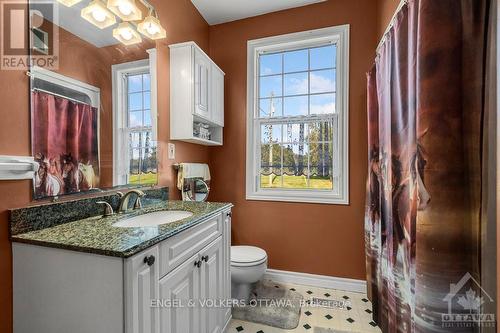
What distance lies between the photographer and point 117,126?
1378 mm

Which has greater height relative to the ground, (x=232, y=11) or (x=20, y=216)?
(x=232, y=11)

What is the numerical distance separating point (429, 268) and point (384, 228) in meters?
0.64

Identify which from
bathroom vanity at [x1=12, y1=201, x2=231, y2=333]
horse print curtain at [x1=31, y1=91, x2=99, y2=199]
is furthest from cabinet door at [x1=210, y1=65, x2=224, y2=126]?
bathroom vanity at [x1=12, y1=201, x2=231, y2=333]

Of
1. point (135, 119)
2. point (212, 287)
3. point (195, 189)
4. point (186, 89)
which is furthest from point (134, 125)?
point (212, 287)

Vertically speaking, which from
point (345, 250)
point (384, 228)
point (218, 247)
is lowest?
point (345, 250)

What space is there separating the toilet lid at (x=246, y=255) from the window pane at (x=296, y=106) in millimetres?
1408

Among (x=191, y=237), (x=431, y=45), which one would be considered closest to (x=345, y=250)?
(x=191, y=237)

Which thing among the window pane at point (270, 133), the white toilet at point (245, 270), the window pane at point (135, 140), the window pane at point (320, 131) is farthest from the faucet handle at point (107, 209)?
the window pane at point (320, 131)

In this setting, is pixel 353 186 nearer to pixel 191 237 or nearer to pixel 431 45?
pixel 431 45

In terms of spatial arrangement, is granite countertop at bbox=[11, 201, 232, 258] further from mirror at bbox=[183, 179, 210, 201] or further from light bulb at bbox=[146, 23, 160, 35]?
light bulb at bbox=[146, 23, 160, 35]

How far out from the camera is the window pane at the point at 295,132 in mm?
2285

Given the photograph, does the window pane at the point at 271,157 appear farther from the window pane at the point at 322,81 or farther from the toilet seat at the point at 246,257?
the toilet seat at the point at 246,257

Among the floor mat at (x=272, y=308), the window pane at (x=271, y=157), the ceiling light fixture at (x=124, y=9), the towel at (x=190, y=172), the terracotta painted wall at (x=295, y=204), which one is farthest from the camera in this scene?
the window pane at (x=271, y=157)

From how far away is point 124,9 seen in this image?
4.30 feet
